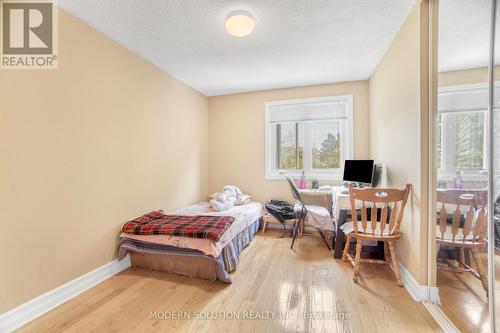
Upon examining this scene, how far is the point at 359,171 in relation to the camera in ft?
9.90

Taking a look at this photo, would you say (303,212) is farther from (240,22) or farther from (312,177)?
(240,22)

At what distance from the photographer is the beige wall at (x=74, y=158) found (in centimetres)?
157

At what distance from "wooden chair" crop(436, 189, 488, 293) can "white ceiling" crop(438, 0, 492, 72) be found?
81cm

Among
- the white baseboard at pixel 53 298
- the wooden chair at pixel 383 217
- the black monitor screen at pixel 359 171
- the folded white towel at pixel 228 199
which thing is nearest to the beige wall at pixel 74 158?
the white baseboard at pixel 53 298

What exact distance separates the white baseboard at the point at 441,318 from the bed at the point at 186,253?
1591 mm

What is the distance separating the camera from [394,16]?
1.99 meters

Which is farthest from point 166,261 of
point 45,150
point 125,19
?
point 125,19

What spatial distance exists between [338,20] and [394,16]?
479mm

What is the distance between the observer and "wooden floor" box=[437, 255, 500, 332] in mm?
1294

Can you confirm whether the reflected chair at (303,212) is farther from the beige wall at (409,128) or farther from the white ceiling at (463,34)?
the white ceiling at (463,34)

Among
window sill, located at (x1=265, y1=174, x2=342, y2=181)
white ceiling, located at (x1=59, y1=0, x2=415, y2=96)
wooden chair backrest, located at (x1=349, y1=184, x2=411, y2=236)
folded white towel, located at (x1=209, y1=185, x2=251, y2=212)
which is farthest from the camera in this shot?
window sill, located at (x1=265, y1=174, x2=342, y2=181)

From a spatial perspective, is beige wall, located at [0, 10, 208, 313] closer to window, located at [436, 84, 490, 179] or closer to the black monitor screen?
the black monitor screen

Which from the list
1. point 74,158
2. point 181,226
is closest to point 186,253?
point 181,226

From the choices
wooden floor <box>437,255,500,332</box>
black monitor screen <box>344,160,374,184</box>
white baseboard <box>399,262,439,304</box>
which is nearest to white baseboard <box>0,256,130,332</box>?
white baseboard <box>399,262,439,304</box>
